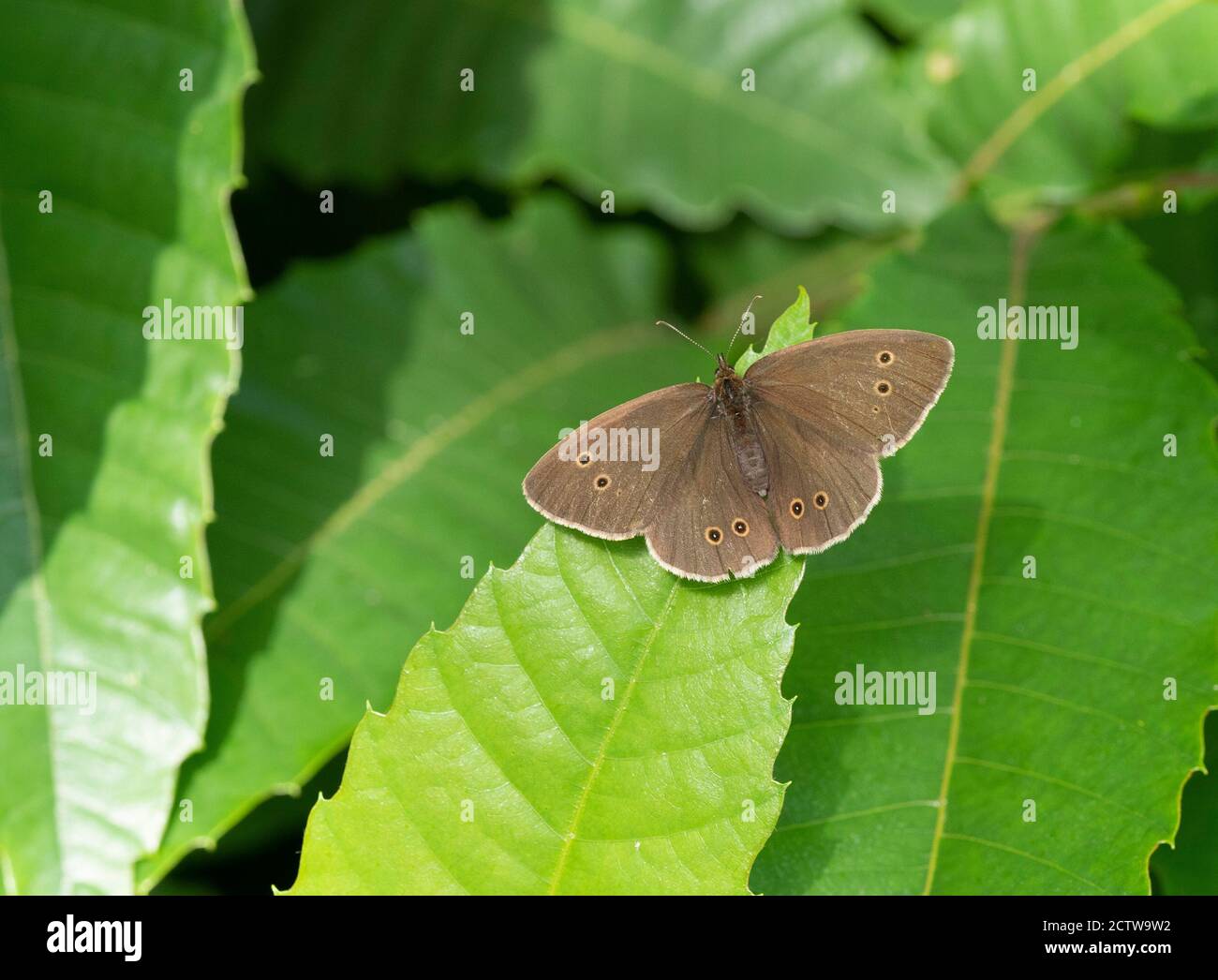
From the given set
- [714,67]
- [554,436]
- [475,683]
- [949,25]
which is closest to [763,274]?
[714,67]

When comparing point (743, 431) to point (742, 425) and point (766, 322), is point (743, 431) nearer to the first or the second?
point (742, 425)

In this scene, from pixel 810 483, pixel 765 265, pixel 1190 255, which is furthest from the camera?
pixel 765 265

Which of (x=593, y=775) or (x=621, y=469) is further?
(x=621, y=469)

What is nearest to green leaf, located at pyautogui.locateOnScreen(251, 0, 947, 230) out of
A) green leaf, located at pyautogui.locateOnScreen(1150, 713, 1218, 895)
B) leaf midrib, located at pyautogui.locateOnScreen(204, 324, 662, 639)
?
leaf midrib, located at pyautogui.locateOnScreen(204, 324, 662, 639)

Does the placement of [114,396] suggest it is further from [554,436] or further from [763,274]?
[763,274]

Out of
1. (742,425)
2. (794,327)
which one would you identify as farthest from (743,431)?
(794,327)

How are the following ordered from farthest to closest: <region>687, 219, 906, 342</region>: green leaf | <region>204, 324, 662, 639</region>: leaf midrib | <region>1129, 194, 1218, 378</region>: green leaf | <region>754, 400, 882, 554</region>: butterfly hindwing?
<region>687, 219, 906, 342</region>: green leaf < <region>1129, 194, 1218, 378</region>: green leaf < <region>204, 324, 662, 639</region>: leaf midrib < <region>754, 400, 882, 554</region>: butterfly hindwing

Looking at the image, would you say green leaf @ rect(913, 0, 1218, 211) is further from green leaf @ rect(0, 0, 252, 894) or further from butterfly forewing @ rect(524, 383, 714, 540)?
green leaf @ rect(0, 0, 252, 894)

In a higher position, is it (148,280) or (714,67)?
(714,67)
